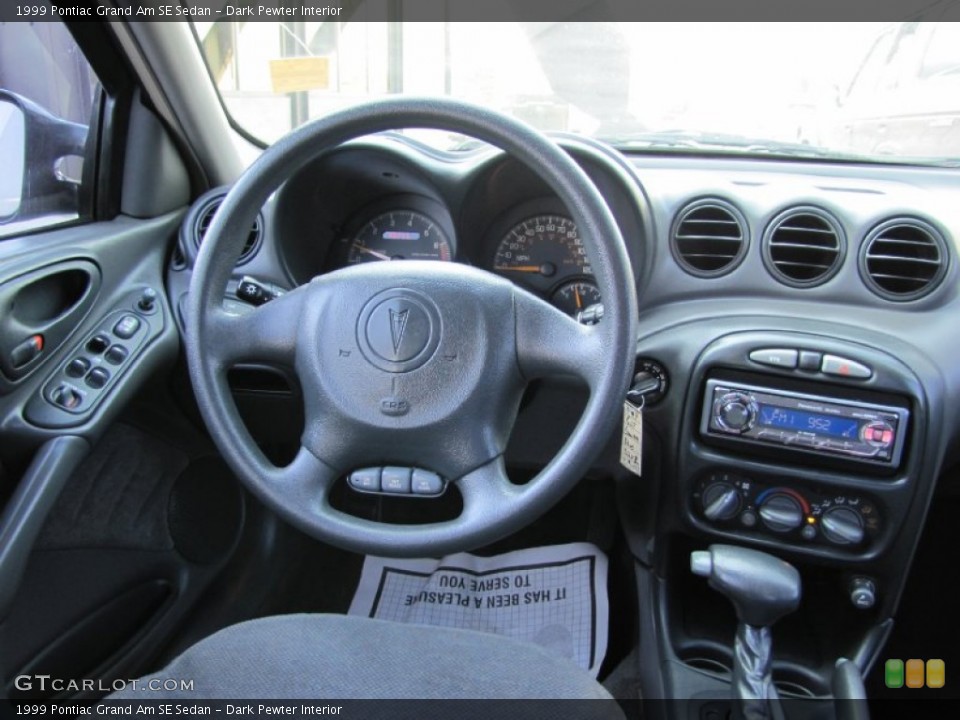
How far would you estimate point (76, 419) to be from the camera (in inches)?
49.2

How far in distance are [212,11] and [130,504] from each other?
3.29 ft

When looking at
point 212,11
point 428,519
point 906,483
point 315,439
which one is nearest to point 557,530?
point 428,519

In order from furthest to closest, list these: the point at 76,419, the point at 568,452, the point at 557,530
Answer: the point at 557,530 < the point at 76,419 < the point at 568,452

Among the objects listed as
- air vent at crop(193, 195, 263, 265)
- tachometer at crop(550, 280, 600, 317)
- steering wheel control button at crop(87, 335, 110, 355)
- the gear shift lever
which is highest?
air vent at crop(193, 195, 263, 265)

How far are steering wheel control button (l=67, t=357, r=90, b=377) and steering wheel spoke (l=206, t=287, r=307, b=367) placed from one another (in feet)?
1.09

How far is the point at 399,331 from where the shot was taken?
1.10 metres

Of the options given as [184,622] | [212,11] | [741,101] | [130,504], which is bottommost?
[184,622]

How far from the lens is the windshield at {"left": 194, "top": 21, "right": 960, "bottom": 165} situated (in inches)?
62.7

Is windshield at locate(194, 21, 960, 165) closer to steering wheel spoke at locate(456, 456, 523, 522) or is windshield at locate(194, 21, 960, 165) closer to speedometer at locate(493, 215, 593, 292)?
speedometer at locate(493, 215, 593, 292)

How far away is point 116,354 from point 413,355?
58cm

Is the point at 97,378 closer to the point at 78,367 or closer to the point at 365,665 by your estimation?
the point at 78,367

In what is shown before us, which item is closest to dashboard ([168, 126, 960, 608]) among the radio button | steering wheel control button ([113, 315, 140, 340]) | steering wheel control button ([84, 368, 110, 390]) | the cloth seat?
the radio button

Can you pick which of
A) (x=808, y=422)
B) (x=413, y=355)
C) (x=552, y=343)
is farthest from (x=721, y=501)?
(x=413, y=355)

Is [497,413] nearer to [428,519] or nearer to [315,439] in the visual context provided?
[315,439]
